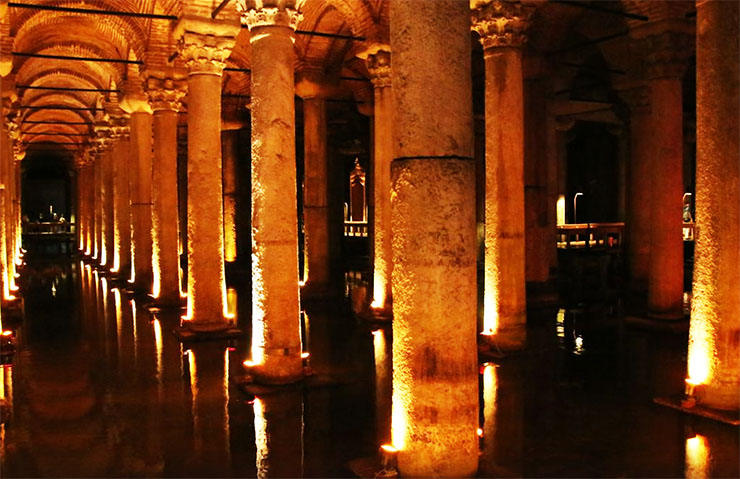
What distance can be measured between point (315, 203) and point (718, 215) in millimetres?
9750

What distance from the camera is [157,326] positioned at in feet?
38.0

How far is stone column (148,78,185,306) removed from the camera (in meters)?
12.8

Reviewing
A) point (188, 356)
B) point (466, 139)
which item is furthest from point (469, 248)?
point (188, 356)

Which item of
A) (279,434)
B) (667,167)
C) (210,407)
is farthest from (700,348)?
(667,167)

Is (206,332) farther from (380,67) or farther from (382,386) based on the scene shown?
(380,67)

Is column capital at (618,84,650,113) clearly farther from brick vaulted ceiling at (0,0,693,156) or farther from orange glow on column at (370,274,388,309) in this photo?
orange glow on column at (370,274,388,309)

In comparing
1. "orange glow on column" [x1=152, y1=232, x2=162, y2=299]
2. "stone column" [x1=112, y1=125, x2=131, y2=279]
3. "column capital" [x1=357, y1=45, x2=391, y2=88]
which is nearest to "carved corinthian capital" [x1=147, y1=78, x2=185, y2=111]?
"orange glow on column" [x1=152, y1=232, x2=162, y2=299]

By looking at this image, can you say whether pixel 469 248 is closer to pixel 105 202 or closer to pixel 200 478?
pixel 200 478

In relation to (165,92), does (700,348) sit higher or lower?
lower

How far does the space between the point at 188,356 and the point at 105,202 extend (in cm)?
1439

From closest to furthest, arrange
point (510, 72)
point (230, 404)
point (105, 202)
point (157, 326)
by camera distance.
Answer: point (230, 404) < point (510, 72) < point (157, 326) < point (105, 202)

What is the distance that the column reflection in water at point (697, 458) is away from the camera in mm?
4879

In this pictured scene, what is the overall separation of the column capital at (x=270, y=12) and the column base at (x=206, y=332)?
4872 millimetres

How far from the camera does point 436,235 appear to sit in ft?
13.7
